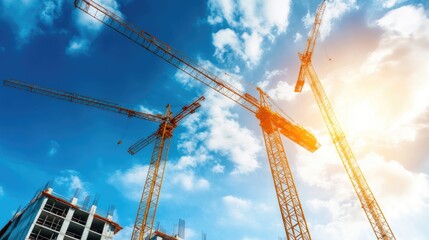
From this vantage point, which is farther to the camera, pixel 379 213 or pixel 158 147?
pixel 158 147

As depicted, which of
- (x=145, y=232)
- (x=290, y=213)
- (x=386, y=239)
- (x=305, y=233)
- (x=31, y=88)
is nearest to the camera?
(x=305, y=233)

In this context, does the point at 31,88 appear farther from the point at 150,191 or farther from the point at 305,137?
the point at 305,137

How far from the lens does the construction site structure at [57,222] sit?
1544 inches

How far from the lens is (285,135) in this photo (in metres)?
38.8

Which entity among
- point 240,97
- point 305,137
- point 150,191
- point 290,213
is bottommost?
point 290,213

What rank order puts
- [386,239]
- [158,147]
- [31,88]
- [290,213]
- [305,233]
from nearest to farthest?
[305,233], [290,213], [386,239], [158,147], [31,88]

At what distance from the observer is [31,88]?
47656mm

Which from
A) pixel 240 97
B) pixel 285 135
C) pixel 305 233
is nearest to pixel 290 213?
pixel 305 233

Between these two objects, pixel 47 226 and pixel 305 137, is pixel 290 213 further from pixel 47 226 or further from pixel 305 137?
pixel 47 226

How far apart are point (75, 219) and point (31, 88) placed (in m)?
22.3

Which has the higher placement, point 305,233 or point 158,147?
point 158,147

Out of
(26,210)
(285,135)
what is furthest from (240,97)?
(26,210)

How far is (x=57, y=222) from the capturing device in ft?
136

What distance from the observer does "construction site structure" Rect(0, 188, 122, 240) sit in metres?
39.2
